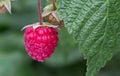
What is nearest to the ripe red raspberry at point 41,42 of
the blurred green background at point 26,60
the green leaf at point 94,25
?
the green leaf at point 94,25

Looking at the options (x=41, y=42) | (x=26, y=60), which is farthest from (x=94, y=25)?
(x=26, y=60)

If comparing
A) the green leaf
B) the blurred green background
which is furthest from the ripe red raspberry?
the blurred green background

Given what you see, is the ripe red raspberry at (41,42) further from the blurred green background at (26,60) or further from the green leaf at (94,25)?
the blurred green background at (26,60)

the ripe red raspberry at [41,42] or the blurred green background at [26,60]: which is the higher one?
the ripe red raspberry at [41,42]

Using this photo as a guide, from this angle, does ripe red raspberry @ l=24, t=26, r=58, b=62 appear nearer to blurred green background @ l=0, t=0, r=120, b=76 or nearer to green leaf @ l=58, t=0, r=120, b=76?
green leaf @ l=58, t=0, r=120, b=76

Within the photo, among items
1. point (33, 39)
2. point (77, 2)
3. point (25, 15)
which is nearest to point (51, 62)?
point (25, 15)

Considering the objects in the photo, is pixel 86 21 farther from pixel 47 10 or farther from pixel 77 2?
pixel 47 10
